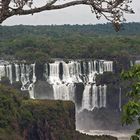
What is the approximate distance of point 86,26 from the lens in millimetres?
188875

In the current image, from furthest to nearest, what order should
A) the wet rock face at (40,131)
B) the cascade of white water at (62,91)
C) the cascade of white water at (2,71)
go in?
the cascade of white water at (62,91) → the cascade of white water at (2,71) → the wet rock face at (40,131)

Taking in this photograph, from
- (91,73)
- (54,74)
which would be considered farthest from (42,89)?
(91,73)

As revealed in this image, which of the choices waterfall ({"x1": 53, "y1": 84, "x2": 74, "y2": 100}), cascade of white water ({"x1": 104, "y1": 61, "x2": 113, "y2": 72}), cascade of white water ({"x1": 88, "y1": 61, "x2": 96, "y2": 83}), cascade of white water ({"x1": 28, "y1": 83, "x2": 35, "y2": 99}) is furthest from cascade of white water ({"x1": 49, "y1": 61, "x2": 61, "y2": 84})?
cascade of white water ({"x1": 104, "y1": 61, "x2": 113, "y2": 72})

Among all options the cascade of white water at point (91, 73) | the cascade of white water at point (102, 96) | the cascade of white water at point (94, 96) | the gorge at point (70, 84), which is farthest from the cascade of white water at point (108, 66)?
the cascade of white water at point (94, 96)

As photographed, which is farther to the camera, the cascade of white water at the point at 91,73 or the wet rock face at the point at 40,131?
the cascade of white water at the point at 91,73

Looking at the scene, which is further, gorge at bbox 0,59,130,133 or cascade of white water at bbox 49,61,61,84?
cascade of white water at bbox 49,61,61,84

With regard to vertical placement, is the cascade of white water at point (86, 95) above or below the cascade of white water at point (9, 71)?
below

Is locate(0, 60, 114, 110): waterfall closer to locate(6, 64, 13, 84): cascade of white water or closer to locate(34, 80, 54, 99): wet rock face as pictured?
locate(6, 64, 13, 84): cascade of white water

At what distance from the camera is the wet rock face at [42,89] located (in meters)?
64.7

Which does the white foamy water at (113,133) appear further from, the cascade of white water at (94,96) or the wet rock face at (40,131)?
the wet rock face at (40,131)

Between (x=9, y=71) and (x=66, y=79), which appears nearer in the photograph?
(x=9, y=71)

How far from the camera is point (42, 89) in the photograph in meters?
66.7

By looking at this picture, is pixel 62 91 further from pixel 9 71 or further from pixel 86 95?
pixel 9 71

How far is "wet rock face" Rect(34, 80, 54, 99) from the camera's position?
64.7 metres
